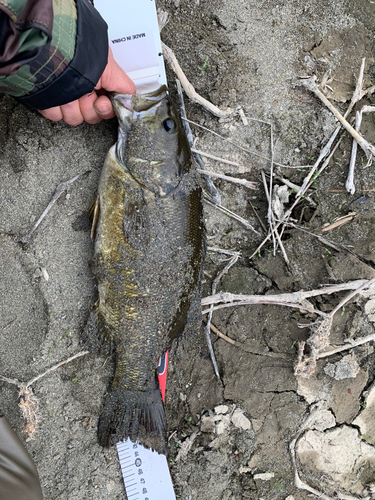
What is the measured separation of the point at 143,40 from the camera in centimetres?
284

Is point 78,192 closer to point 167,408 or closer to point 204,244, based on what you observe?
point 204,244

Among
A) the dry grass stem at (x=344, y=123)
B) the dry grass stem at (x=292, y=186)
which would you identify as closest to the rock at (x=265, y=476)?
the dry grass stem at (x=292, y=186)

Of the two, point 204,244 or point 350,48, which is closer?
point 204,244

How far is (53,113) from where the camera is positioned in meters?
2.73

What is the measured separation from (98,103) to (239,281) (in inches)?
74.6

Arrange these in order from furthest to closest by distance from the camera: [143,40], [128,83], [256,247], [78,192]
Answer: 1. [256,247]
2. [78,192]
3. [143,40]
4. [128,83]

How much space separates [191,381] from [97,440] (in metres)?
0.95

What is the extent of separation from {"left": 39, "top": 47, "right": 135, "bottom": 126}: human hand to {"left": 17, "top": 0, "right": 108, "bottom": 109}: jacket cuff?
140 millimetres

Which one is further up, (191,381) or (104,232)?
(104,232)

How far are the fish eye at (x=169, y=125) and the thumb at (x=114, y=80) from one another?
0.36 m

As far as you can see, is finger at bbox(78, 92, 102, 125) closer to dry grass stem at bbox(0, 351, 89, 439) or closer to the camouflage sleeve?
the camouflage sleeve

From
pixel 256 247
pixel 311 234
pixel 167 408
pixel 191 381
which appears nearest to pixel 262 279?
pixel 256 247

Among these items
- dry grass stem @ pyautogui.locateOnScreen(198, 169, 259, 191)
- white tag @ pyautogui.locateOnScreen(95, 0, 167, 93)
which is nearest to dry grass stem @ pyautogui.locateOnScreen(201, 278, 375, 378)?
dry grass stem @ pyautogui.locateOnScreen(198, 169, 259, 191)

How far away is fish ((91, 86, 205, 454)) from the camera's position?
8.70 ft
